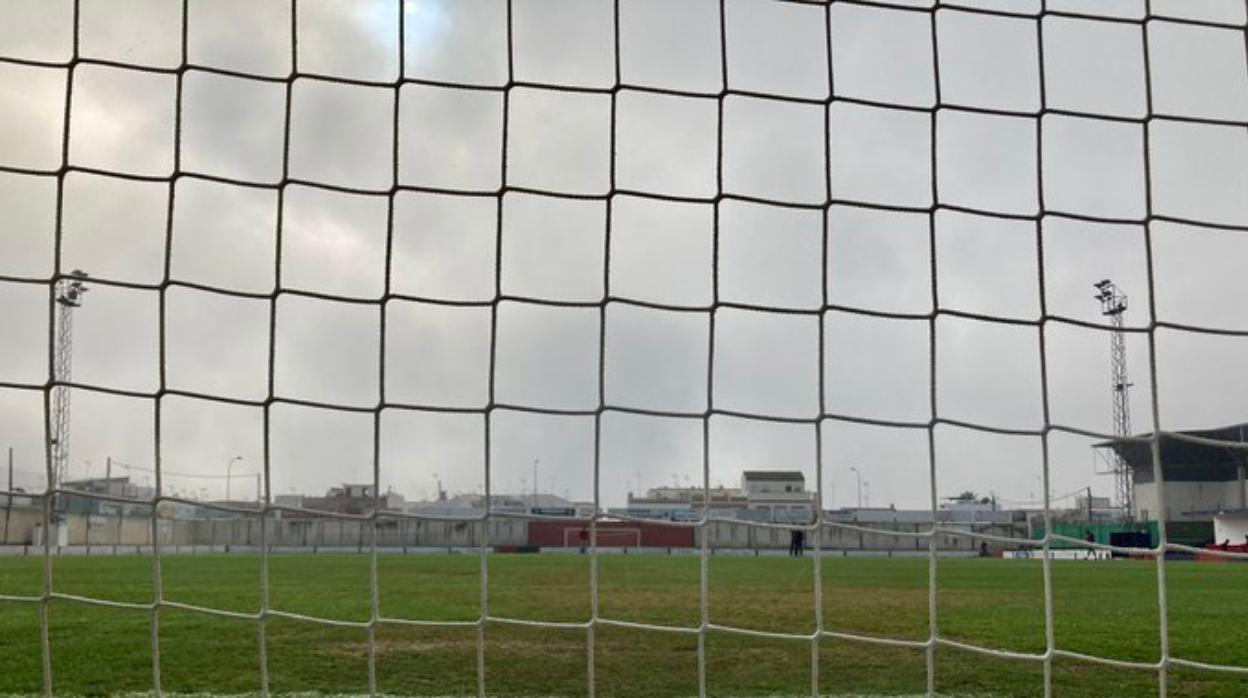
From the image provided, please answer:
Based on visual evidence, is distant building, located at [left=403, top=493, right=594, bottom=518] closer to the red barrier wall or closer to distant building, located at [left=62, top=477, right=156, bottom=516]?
distant building, located at [left=62, top=477, right=156, bottom=516]

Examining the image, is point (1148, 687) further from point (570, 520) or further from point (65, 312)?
point (65, 312)

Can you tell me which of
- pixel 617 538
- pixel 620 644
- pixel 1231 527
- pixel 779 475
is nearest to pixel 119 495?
pixel 620 644

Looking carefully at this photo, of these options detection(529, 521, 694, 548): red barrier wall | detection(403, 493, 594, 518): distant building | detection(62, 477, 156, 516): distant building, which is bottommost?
detection(529, 521, 694, 548): red barrier wall

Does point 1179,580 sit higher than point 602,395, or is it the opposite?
point 602,395

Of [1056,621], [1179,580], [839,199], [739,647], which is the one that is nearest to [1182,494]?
[1179,580]

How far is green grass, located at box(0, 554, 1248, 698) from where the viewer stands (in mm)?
4133

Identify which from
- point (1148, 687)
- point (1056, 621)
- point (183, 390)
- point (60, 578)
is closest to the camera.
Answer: point (183, 390)

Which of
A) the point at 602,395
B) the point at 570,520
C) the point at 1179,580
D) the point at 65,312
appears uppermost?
the point at 65,312

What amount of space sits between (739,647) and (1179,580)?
9.23 metres

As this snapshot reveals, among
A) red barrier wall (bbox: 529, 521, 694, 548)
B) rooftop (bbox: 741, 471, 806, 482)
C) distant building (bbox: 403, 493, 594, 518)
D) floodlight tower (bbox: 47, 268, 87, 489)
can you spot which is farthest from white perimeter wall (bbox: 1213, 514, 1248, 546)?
floodlight tower (bbox: 47, 268, 87, 489)

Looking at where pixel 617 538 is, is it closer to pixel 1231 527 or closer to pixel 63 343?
pixel 1231 527

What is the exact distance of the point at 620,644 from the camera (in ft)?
16.5

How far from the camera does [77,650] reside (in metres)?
4.94

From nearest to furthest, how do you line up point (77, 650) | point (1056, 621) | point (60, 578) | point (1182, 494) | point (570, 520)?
point (570, 520), point (77, 650), point (1056, 621), point (60, 578), point (1182, 494)
